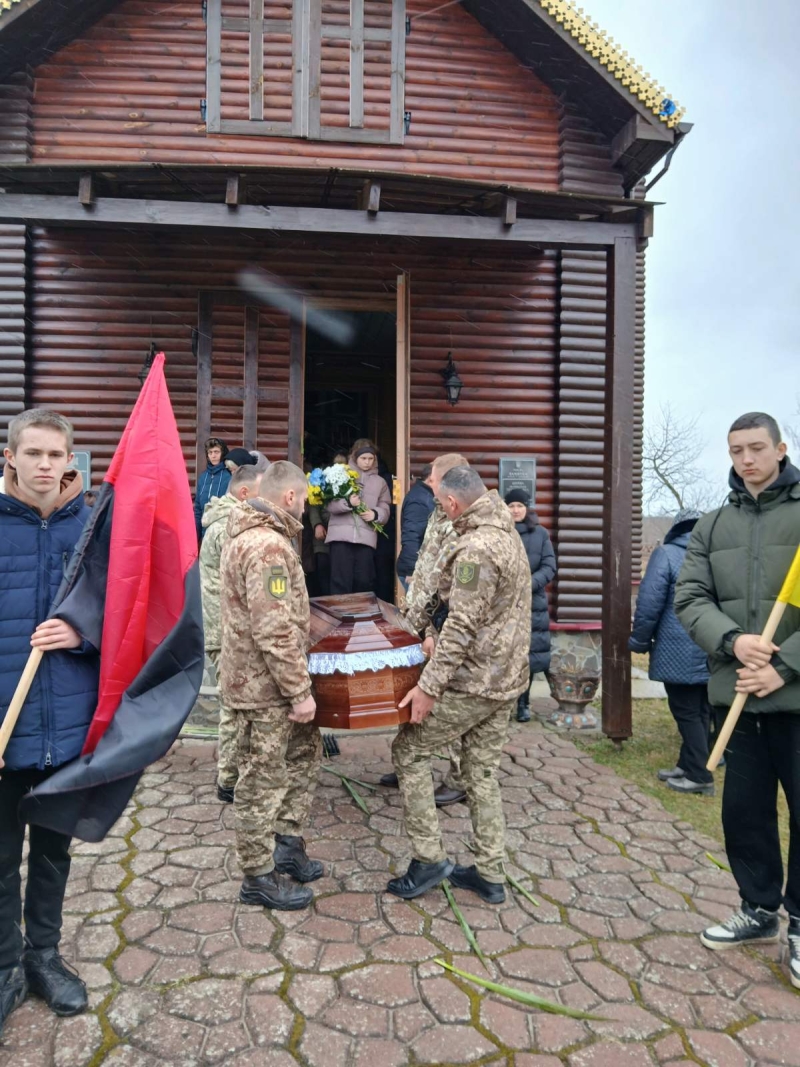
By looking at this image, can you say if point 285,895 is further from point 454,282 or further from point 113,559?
point 454,282

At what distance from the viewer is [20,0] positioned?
7.02 meters

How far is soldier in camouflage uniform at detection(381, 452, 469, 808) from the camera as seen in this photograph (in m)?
3.98

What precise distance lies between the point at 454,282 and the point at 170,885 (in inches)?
277

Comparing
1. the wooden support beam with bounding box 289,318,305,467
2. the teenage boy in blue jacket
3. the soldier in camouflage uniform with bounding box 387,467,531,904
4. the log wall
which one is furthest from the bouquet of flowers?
the teenage boy in blue jacket

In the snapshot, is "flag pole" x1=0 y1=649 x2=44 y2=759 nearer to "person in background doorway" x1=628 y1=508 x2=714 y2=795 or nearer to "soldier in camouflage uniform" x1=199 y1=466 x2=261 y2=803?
"soldier in camouflage uniform" x1=199 y1=466 x2=261 y2=803

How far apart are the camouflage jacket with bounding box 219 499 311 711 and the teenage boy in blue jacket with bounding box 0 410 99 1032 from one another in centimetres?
77

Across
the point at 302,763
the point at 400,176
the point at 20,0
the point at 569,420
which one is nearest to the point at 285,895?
the point at 302,763

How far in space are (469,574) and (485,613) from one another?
22 centimetres

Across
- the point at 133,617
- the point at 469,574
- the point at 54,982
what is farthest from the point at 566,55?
the point at 54,982

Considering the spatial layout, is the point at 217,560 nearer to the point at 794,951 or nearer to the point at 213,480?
the point at 213,480

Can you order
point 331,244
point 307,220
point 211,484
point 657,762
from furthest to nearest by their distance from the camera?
point 331,244, point 211,484, point 307,220, point 657,762

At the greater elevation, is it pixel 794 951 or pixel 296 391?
pixel 296 391

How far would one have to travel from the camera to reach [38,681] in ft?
8.92

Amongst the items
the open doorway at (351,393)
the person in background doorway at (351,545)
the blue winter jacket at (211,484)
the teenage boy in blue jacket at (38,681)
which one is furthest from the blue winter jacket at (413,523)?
the open doorway at (351,393)
